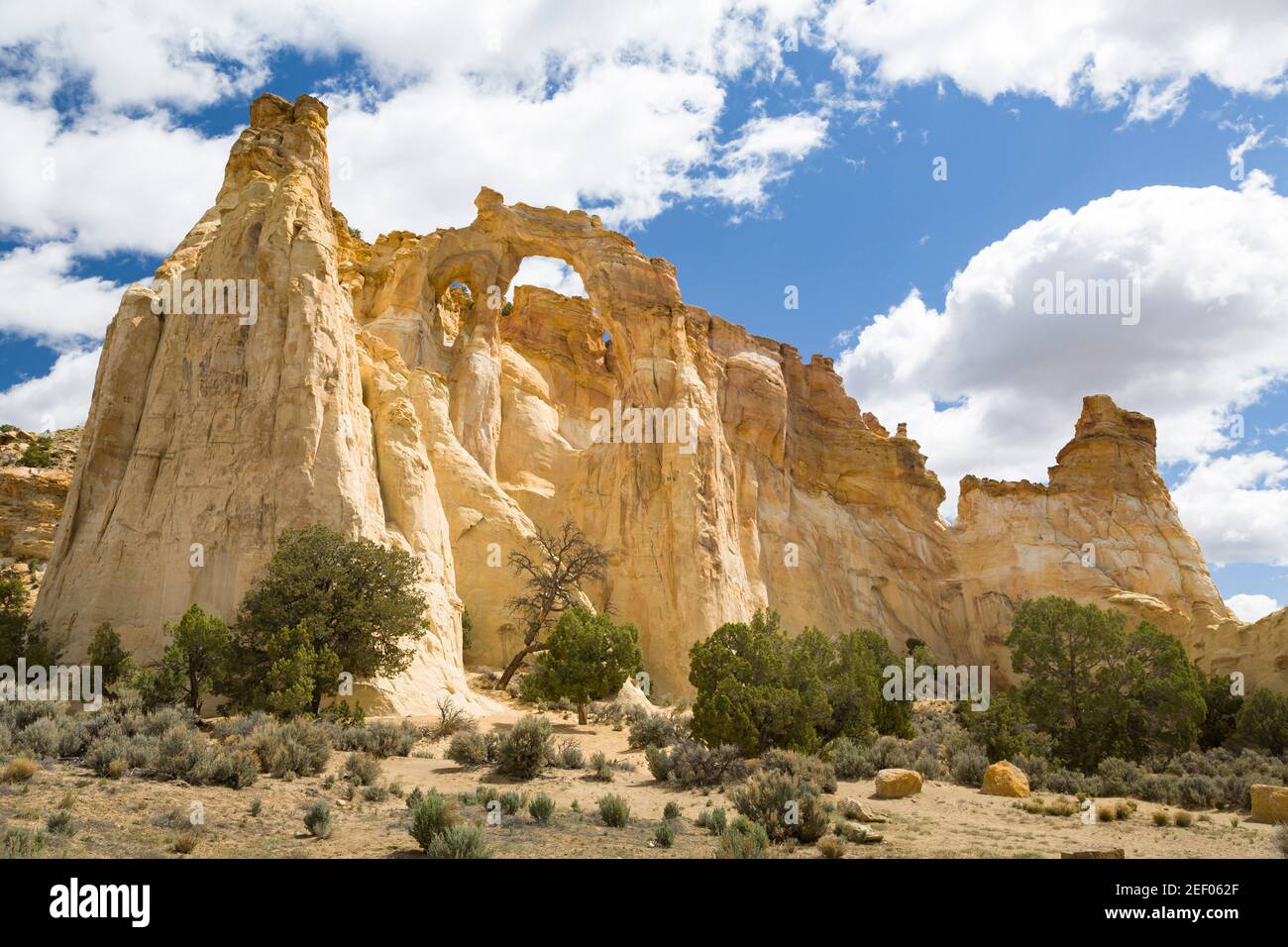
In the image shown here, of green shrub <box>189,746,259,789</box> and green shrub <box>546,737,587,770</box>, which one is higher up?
green shrub <box>189,746,259,789</box>

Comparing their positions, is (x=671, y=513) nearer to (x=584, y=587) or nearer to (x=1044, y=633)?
(x=584, y=587)

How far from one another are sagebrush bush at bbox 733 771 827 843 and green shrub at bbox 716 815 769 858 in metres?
0.78

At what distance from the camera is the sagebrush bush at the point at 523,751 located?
1559 cm

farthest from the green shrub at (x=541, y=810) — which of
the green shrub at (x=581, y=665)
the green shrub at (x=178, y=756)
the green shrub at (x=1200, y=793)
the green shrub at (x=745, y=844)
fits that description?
the green shrub at (x=581, y=665)

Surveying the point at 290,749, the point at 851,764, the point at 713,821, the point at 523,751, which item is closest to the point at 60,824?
the point at 290,749

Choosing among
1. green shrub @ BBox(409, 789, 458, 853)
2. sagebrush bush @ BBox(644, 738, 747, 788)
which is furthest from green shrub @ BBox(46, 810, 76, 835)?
sagebrush bush @ BBox(644, 738, 747, 788)

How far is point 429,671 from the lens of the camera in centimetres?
2433

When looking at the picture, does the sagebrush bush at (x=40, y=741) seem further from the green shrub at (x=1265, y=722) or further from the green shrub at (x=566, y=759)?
the green shrub at (x=1265, y=722)

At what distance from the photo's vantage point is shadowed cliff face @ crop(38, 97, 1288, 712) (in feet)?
83.9

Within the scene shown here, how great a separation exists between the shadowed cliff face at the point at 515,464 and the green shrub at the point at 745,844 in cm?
1399

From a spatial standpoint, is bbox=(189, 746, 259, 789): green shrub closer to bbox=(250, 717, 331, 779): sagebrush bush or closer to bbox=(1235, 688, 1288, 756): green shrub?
bbox=(250, 717, 331, 779): sagebrush bush

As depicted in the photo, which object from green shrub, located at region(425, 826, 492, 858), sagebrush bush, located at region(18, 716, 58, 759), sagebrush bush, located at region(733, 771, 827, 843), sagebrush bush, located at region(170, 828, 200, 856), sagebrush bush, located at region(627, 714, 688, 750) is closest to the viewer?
green shrub, located at region(425, 826, 492, 858)
